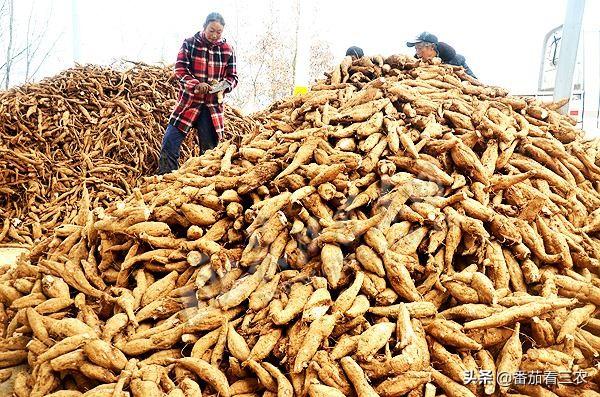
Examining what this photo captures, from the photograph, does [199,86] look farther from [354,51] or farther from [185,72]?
[354,51]

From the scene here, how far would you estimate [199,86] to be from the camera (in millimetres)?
4699

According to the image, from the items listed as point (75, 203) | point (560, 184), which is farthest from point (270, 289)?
point (75, 203)

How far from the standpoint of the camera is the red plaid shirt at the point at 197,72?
4.80 m

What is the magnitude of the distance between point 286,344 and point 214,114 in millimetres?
3472

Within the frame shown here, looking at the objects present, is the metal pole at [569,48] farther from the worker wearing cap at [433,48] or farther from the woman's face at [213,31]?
the woman's face at [213,31]

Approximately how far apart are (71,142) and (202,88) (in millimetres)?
2409

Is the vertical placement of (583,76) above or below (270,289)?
above

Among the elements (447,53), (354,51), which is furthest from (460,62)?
(354,51)

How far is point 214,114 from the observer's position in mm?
4934

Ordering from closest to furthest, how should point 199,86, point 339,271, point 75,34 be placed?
1. point 339,271
2. point 199,86
3. point 75,34

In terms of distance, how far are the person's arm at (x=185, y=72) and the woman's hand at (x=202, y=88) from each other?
1.7 inches

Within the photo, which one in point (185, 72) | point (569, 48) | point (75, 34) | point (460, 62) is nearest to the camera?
point (185, 72)

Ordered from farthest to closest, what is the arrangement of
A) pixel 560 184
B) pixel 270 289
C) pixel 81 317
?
pixel 560 184, pixel 81 317, pixel 270 289

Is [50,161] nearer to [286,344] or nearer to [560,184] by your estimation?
[286,344]
